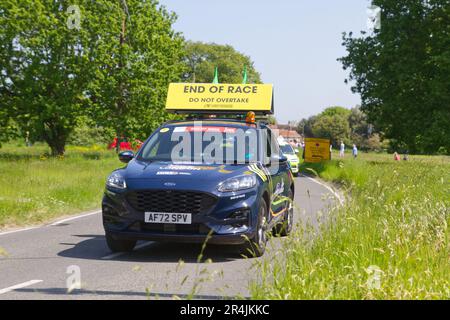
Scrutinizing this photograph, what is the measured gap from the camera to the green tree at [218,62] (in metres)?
88.4

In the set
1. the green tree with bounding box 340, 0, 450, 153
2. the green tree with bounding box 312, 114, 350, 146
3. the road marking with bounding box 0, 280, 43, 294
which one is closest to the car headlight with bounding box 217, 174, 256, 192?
the road marking with bounding box 0, 280, 43, 294

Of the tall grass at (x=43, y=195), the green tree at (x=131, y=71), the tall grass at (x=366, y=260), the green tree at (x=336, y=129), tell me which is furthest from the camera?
the green tree at (x=336, y=129)

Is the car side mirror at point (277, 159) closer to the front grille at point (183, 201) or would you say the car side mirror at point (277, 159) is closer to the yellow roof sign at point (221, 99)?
the yellow roof sign at point (221, 99)

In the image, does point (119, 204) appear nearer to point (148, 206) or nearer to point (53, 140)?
point (148, 206)

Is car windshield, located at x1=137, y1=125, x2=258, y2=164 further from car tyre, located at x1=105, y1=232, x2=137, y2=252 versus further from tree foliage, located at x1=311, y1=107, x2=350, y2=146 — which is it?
tree foliage, located at x1=311, y1=107, x2=350, y2=146

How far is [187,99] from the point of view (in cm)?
1316

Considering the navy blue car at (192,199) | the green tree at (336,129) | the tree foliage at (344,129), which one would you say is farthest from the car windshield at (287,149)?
the green tree at (336,129)

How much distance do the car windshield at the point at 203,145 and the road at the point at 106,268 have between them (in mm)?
1272

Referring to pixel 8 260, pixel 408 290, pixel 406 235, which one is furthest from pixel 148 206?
pixel 408 290

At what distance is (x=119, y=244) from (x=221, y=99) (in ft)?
16.3

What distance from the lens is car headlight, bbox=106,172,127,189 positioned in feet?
27.7

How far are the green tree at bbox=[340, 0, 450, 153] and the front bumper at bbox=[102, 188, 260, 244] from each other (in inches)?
1008
